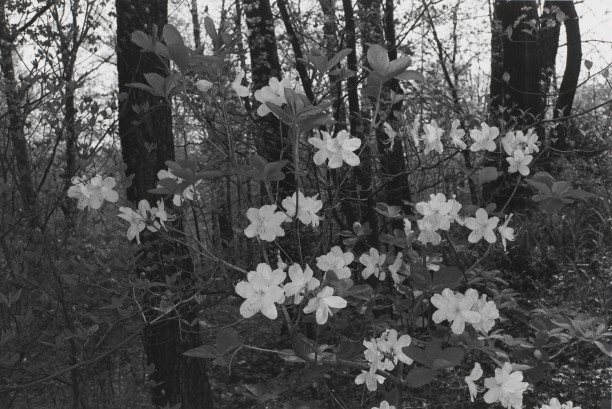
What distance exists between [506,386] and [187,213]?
3.85 feet

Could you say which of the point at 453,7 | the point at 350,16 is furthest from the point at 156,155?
the point at 453,7

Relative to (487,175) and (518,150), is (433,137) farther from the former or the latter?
(518,150)

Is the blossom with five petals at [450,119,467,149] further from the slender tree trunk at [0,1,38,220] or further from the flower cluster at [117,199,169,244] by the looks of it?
the slender tree trunk at [0,1,38,220]

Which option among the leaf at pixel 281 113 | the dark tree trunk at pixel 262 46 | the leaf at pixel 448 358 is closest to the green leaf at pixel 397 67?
the leaf at pixel 281 113

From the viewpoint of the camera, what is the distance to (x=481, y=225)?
187cm

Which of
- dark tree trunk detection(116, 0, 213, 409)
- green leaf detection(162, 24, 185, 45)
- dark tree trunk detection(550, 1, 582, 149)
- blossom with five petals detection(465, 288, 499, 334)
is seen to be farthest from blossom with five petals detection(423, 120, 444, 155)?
dark tree trunk detection(550, 1, 582, 149)

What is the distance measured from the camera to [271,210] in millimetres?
1555

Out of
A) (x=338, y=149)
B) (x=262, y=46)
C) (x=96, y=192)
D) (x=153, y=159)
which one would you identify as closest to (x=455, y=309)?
(x=338, y=149)

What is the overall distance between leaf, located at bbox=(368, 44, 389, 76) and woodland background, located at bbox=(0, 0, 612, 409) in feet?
0.50

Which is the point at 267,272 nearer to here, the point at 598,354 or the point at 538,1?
the point at 598,354

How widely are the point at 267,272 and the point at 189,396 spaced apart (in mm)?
2444

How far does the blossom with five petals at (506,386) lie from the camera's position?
1.69 m

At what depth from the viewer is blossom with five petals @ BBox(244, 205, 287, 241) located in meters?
1.55

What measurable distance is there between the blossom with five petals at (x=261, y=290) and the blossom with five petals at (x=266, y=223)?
0.15m
